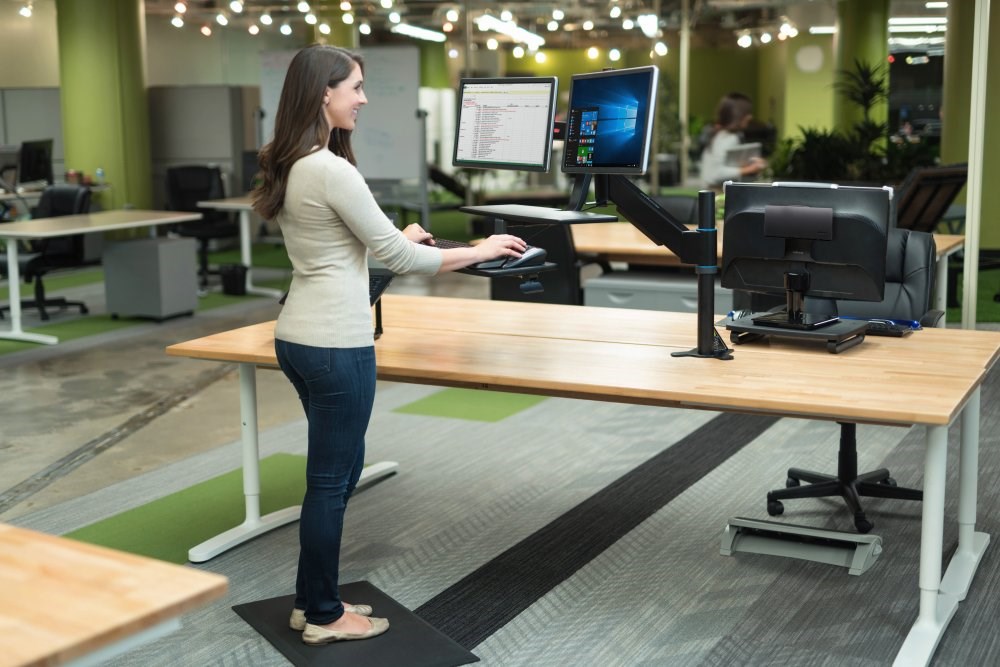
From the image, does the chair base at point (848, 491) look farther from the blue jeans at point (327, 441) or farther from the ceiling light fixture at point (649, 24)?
the ceiling light fixture at point (649, 24)

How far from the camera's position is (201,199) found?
35.8 feet

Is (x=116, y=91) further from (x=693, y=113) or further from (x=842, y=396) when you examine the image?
(x=842, y=396)

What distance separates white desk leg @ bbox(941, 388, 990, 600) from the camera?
135 inches

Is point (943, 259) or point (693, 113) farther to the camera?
point (693, 113)

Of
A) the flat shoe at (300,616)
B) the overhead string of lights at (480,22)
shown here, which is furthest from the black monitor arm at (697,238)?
the overhead string of lights at (480,22)

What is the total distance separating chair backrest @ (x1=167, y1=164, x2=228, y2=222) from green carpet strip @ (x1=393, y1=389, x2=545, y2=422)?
16.9 ft

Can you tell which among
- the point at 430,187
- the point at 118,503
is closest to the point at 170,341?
the point at 118,503

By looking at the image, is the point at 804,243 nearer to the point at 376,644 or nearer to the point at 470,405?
the point at 376,644

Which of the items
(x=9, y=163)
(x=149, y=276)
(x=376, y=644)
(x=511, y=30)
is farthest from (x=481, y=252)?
(x=511, y=30)

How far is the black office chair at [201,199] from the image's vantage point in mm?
10211

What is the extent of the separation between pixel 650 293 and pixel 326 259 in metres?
3.15

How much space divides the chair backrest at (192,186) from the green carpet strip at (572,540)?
6674mm

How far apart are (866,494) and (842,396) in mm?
1528

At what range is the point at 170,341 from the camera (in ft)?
25.6
